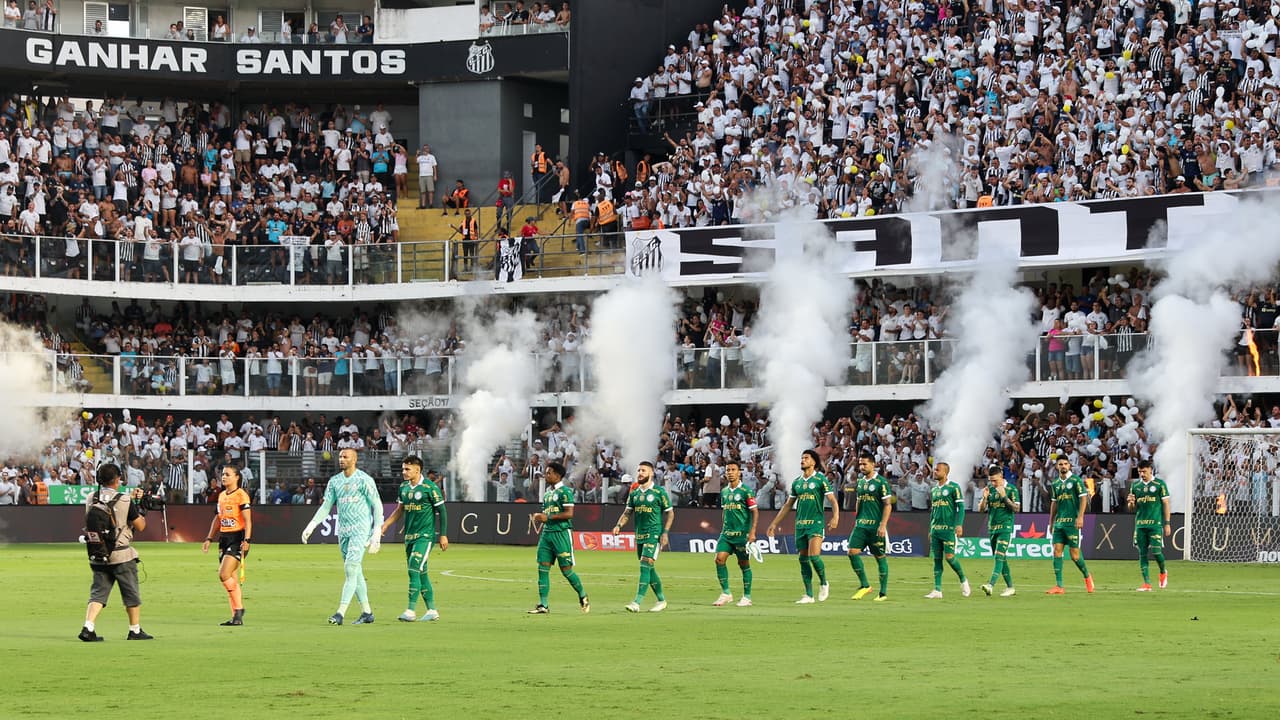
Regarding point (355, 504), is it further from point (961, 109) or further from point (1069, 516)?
point (961, 109)

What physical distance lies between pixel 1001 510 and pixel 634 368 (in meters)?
22.2

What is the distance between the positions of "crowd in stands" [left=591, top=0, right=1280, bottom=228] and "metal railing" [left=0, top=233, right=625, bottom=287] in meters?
2.09

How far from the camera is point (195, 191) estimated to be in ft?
183

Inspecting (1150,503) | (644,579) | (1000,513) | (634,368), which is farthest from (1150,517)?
(634,368)

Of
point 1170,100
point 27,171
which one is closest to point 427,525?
point 1170,100

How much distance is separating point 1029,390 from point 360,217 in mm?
21470

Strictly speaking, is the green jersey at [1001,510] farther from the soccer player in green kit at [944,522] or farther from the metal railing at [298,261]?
the metal railing at [298,261]

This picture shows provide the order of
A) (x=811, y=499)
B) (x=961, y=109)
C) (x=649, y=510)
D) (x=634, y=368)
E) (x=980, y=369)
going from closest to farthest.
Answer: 1. (x=649, y=510)
2. (x=811, y=499)
3. (x=980, y=369)
4. (x=961, y=109)
5. (x=634, y=368)

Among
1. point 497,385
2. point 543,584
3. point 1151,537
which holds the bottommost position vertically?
point 543,584

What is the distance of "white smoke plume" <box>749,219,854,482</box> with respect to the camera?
45156 millimetres

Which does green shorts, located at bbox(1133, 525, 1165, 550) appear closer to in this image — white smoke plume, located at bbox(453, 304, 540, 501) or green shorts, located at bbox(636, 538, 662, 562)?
green shorts, located at bbox(636, 538, 662, 562)

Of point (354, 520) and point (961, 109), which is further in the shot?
point (961, 109)

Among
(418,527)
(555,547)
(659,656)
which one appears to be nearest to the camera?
(659,656)

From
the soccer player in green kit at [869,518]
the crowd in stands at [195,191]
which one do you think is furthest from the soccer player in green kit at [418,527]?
the crowd in stands at [195,191]
